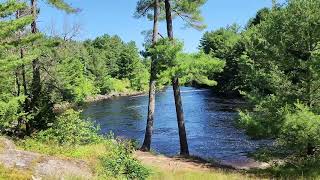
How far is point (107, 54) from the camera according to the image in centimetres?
11456

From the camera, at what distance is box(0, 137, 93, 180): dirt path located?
29.8 ft

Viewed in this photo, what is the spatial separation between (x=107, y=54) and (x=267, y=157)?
97.9 meters

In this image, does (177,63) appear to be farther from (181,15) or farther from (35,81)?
(35,81)

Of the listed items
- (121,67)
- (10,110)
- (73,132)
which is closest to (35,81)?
(10,110)

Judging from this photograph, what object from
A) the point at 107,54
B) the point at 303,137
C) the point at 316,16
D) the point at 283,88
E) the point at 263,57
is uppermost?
the point at 107,54

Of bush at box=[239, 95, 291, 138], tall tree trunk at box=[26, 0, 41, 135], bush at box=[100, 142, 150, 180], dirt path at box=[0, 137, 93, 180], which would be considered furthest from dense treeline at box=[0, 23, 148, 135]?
dirt path at box=[0, 137, 93, 180]

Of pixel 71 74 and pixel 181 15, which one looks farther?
pixel 71 74

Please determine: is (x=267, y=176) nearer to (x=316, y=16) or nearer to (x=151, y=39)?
(x=316, y=16)

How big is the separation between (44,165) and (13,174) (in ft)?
5.02

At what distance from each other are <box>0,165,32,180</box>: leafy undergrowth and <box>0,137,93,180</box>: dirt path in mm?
162

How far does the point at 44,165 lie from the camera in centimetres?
988

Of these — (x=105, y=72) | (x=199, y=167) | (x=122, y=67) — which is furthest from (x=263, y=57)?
(x=122, y=67)

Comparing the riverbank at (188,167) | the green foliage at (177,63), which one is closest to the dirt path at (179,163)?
the riverbank at (188,167)

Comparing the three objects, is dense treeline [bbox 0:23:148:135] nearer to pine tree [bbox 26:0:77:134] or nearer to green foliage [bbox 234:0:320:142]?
pine tree [bbox 26:0:77:134]
